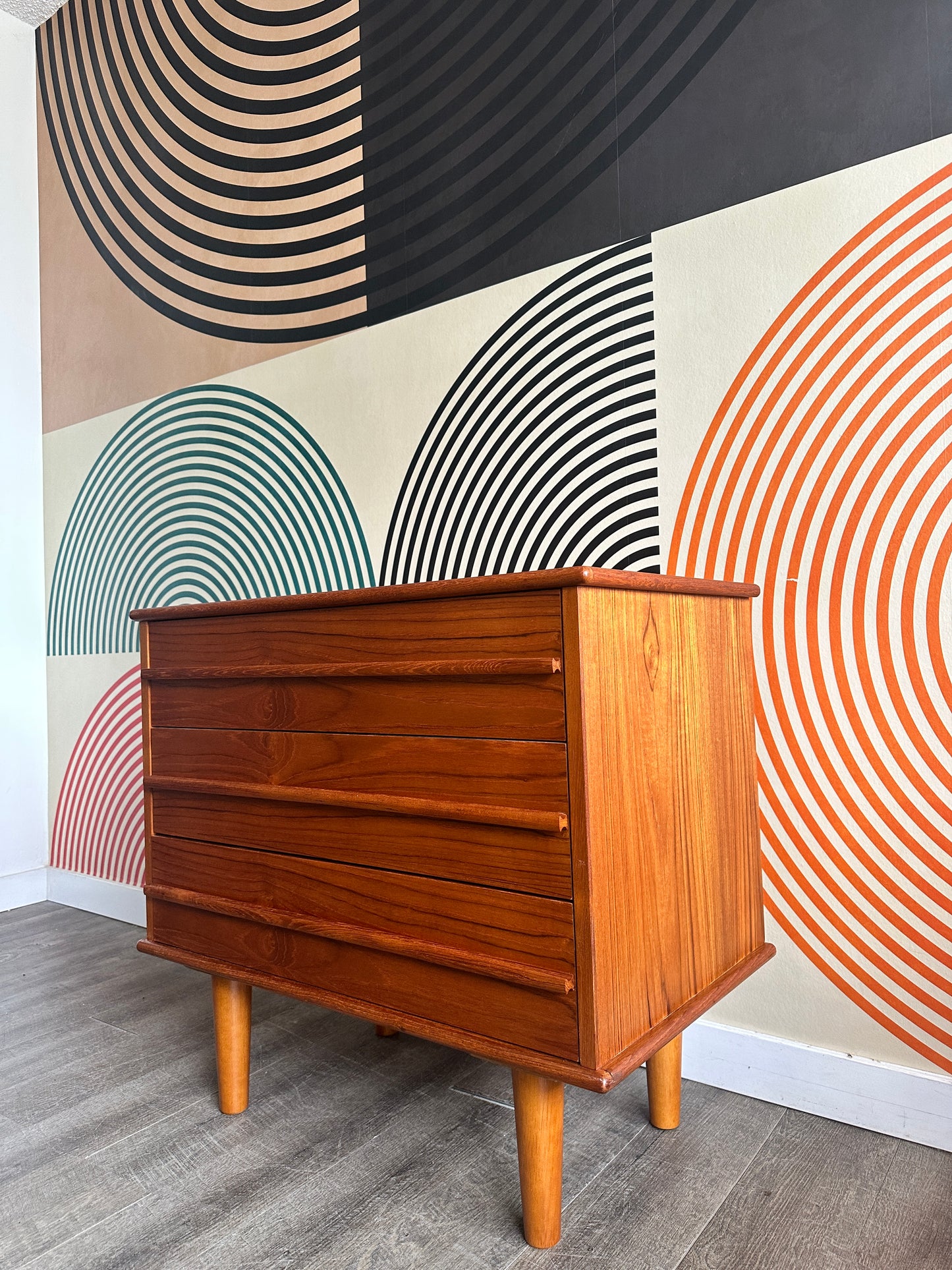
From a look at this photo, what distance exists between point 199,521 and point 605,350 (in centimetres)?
132

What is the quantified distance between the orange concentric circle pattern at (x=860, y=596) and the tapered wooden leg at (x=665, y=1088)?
0.28m

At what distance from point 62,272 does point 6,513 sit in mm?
792

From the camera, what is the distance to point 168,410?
256 centimetres

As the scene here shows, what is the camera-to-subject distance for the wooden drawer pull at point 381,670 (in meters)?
1.00

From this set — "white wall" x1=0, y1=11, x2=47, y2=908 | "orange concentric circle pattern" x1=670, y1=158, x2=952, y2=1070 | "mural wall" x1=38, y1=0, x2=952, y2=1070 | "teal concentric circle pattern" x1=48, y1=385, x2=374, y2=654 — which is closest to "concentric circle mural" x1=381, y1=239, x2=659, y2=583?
"mural wall" x1=38, y1=0, x2=952, y2=1070

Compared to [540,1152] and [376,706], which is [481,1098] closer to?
[540,1152]

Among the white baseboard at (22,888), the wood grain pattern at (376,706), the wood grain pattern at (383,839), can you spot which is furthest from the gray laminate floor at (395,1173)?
the white baseboard at (22,888)

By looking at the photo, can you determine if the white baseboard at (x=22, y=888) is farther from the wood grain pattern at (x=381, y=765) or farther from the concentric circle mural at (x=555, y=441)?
the concentric circle mural at (x=555, y=441)

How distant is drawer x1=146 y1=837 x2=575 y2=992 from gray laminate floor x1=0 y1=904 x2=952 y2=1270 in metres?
0.35

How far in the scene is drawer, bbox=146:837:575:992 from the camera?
996mm

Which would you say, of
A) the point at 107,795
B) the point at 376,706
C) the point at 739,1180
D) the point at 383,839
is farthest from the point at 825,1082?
the point at 107,795

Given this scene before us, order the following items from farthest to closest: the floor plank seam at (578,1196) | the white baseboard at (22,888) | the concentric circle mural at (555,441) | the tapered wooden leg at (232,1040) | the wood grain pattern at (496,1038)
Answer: the white baseboard at (22,888)
the concentric circle mural at (555,441)
the tapered wooden leg at (232,1040)
the floor plank seam at (578,1196)
the wood grain pattern at (496,1038)

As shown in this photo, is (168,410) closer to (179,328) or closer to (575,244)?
(179,328)

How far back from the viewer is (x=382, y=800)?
1133 millimetres
